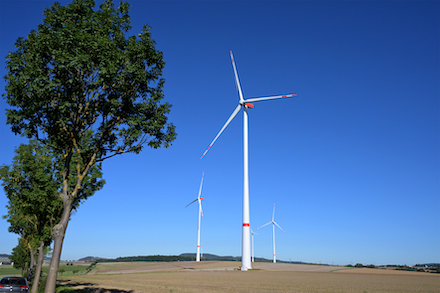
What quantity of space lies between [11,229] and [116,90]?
4056 centimetres

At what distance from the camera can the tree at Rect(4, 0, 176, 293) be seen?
17922 mm

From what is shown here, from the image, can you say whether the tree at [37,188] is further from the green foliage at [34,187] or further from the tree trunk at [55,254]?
the tree trunk at [55,254]

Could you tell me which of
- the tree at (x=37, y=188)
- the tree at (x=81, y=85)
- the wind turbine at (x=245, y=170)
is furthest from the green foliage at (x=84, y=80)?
the wind turbine at (x=245, y=170)

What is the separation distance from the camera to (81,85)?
19.0 m

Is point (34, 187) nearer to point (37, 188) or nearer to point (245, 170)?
point (37, 188)

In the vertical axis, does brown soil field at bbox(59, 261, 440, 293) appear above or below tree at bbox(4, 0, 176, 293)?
below

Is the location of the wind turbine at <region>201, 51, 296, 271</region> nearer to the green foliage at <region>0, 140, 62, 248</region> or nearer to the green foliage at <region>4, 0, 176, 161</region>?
the green foliage at <region>0, 140, 62, 248</region>

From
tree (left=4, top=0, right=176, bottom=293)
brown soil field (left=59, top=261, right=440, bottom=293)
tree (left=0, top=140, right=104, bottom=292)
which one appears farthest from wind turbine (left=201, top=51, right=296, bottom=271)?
tree (left=4, top=0, right=176, bottom=293)

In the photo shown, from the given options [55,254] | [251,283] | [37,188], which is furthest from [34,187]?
[251,283]

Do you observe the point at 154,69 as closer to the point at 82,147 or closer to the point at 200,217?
the point at 82,147

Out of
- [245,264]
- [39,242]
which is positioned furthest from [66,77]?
[245,264]

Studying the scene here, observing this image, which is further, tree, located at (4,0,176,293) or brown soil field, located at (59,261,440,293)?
brown soil field, located at (59,261,440,293)

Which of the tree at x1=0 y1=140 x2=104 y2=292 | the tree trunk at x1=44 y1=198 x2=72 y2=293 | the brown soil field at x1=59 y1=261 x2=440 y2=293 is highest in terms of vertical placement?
the tree at x1=0 y1=140 x2=104 y2=292

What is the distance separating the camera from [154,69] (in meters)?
21.7
